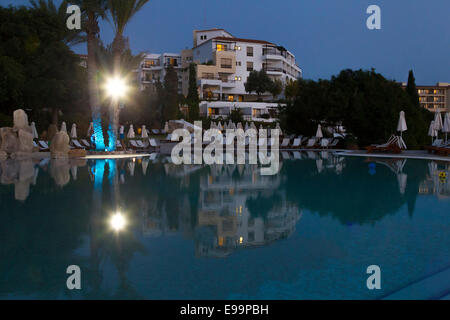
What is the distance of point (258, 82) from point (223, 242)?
57072mm

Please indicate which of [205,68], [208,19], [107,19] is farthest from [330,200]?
[208,19]

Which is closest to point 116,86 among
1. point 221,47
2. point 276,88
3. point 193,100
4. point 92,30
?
point 92,30

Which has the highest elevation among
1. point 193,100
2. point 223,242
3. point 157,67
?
point 157,67

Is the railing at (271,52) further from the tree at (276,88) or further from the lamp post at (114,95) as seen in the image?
the lamp post at (114,95)

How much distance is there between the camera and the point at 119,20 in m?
21.5

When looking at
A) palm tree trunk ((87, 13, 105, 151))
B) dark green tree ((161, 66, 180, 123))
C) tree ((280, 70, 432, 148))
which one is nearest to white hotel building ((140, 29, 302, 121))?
dark green tree ((161, 66, 180, 123))

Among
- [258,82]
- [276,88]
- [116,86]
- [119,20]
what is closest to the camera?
[119,20]

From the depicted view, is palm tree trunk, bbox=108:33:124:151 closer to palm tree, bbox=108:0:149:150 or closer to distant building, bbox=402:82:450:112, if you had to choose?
palm tree, bbox=108:0:149:150

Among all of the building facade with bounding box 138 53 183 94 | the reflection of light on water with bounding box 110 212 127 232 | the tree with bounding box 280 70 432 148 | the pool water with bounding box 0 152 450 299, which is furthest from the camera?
the building facade with bounding box 138 53 183 94

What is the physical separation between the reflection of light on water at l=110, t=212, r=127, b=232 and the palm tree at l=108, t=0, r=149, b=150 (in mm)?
17466

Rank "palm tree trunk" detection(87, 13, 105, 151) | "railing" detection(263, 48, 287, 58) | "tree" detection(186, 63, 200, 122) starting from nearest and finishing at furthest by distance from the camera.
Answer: "palm tree trunk" detection(87, 13, 105, 151) < "tree" detection(186, 63, 200, 122) < "railing" detection(263, 48, 287, 58)

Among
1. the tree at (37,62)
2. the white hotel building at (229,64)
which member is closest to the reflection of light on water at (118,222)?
the tree at (37,62)

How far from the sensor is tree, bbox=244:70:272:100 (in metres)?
60.2

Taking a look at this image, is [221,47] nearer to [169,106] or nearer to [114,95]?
[169,106]
